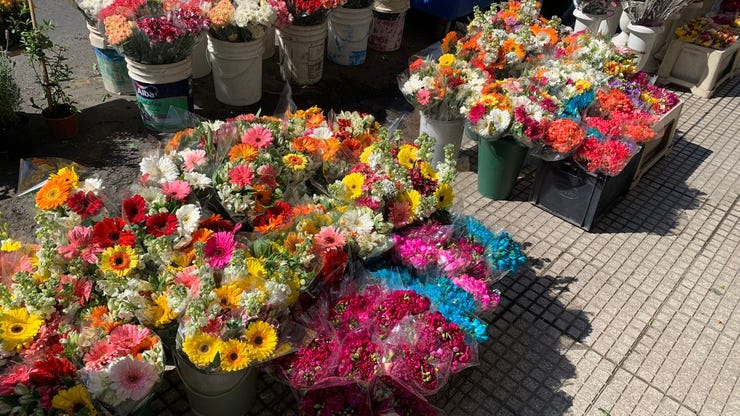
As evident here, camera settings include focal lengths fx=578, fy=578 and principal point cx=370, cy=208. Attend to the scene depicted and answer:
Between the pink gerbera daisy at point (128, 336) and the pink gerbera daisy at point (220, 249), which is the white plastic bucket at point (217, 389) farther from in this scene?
the pink gerbera daisy at point (220, 249)

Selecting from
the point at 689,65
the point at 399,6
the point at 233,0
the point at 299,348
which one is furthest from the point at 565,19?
the point at 299,348

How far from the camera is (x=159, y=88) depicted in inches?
201

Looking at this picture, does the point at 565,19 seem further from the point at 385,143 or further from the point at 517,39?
the point at 385,143

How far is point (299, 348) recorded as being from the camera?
2.66 metres

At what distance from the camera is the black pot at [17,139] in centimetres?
473

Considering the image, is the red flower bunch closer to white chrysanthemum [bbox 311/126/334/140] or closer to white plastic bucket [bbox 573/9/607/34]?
white chrysanthemum [bbox 311/126/334/140]

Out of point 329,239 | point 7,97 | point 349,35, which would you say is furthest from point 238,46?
point 329,239

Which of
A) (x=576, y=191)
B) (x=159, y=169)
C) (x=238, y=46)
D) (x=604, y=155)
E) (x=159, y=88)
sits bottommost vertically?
(x=576, y=191)

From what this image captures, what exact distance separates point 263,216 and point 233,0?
3.38 meters

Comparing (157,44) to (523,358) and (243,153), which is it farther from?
(523,358)

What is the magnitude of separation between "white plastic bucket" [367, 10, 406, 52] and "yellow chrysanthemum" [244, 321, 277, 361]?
19.0ft

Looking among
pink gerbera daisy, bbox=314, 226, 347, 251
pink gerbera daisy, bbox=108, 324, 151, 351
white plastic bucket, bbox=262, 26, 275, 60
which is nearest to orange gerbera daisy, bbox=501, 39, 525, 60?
white plastic bucket, bbox=262, 26, 275, 60

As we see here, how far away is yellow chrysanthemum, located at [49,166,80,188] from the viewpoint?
2.97m

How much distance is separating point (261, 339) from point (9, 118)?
11.7 ft
